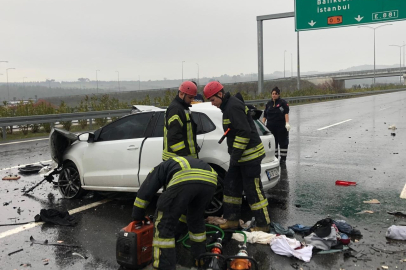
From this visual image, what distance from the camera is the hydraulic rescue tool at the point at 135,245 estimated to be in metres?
3.96

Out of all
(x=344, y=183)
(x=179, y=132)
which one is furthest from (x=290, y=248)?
(x=344, y=183)

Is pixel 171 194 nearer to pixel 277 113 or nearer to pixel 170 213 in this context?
pixel 170 213

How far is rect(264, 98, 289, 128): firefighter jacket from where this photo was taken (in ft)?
29.7

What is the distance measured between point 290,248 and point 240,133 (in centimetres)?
147

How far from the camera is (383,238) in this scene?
4.73m

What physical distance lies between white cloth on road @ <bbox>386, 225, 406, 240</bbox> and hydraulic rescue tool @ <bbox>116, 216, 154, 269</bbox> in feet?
9.29

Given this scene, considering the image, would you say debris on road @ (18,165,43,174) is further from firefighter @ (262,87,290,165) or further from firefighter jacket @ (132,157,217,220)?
firefighter jacket @ (132,157,217,220)

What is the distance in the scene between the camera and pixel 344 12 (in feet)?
58.4

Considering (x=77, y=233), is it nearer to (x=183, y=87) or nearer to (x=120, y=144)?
(x=120, y=144)

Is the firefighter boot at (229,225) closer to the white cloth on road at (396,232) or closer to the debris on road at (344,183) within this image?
the white cloth on road at (396,232)

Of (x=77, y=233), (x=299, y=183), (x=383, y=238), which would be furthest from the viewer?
(x=299, y=183)

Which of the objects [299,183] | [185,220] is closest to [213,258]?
[185,220]

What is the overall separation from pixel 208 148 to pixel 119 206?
179cm

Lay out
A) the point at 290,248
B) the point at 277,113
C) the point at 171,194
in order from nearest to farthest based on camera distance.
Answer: the point at 171,194 → the point at 290,248 → the point at 277,113
